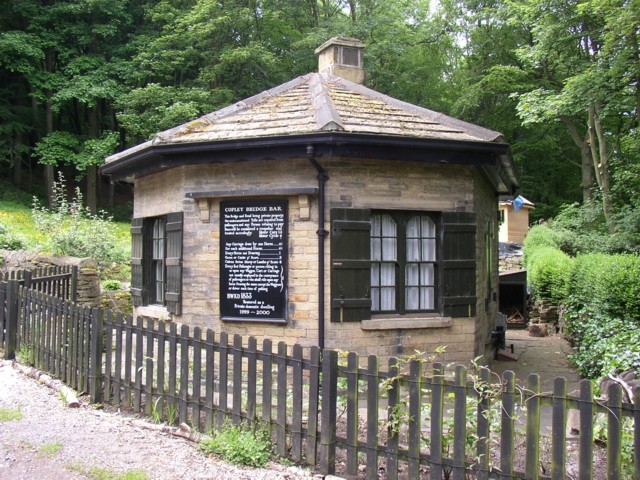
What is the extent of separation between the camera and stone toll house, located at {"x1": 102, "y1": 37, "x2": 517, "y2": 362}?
7.80 meters

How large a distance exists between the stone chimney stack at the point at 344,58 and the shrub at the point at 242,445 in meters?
8.02

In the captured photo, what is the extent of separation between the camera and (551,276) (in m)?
14.5

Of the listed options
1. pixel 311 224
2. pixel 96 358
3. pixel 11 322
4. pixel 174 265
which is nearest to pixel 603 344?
pixel 311 224

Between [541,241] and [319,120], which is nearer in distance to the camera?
[319,120]

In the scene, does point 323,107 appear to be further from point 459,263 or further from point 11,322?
point 11,322

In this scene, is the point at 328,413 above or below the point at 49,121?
below

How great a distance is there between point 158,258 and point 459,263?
5.21 meters

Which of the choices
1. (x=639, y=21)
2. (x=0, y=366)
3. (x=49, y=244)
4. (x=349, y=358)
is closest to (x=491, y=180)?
(x=639, y=21)

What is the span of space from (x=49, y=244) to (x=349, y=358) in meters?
12.6

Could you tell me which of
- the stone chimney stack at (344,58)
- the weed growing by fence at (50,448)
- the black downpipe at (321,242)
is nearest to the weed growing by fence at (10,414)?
the weed growing by fence at (50,448)

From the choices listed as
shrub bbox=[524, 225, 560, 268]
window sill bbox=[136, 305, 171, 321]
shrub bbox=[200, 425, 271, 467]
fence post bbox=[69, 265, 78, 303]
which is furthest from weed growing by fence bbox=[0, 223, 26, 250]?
shrub bbox=[524, 225, 560, 268]

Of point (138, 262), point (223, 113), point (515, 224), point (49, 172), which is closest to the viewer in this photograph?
point (223, 113)

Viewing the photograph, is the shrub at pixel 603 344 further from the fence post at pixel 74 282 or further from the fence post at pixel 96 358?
the fence post at pixel 74 282

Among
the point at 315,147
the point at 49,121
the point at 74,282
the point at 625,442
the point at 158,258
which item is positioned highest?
the point at 49,121
